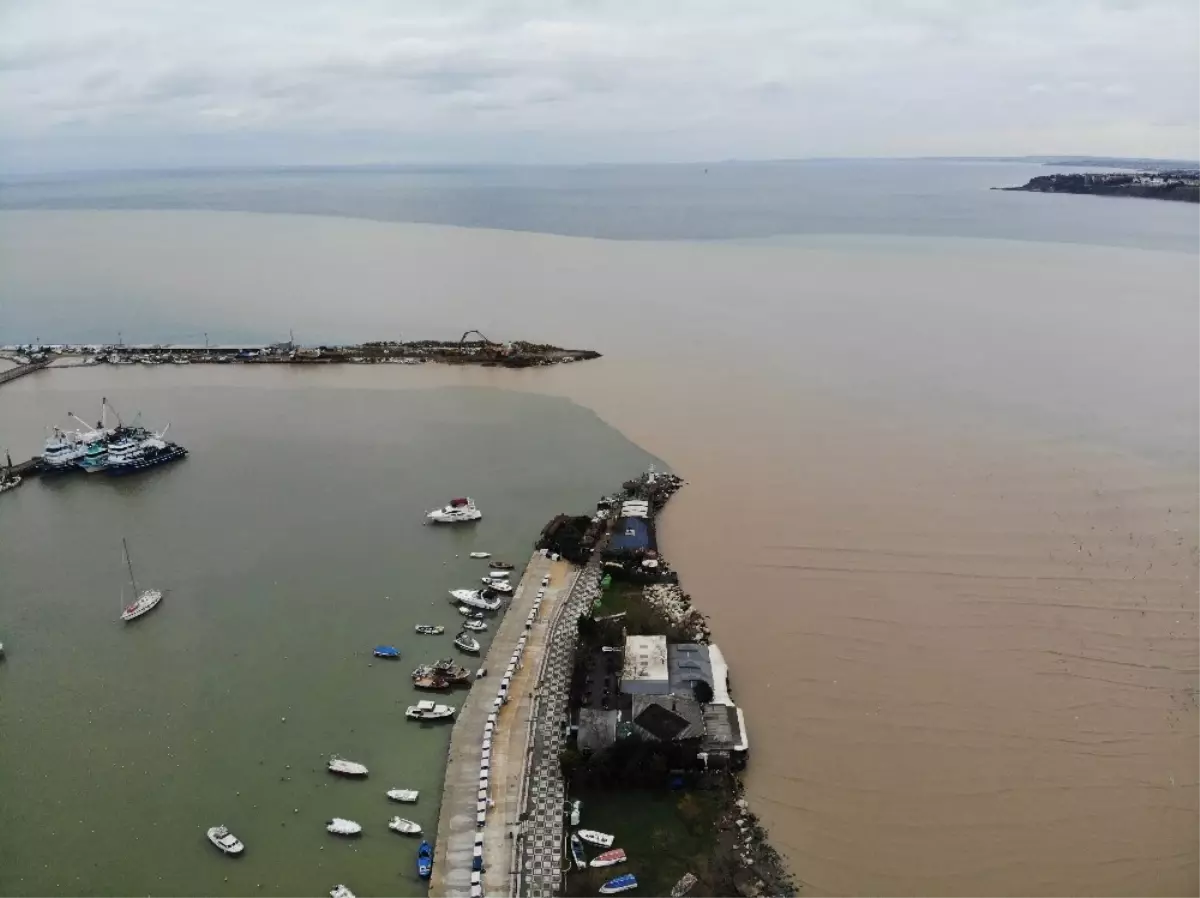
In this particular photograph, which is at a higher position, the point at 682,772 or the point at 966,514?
the point at 966,514

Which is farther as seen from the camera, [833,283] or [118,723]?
[833,283]

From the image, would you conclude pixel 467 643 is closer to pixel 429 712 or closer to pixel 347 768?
pixel 429 712

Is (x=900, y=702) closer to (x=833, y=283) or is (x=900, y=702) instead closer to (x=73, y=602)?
(x=73, y=602)

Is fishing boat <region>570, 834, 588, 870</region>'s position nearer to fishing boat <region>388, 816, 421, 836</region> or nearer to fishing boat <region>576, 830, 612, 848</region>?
fishing boat <region>576, 830, 612, 848</region>

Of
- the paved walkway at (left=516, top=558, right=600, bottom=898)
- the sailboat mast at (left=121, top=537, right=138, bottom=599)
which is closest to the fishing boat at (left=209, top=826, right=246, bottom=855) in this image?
the paved walkway at (left=516, top=558, right=600, bottom=898)

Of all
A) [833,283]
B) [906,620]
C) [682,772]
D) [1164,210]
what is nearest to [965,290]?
[833,283]

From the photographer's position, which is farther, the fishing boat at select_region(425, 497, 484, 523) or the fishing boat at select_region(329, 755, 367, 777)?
the fishing boat at select_region(425, 497, 484, 523)
